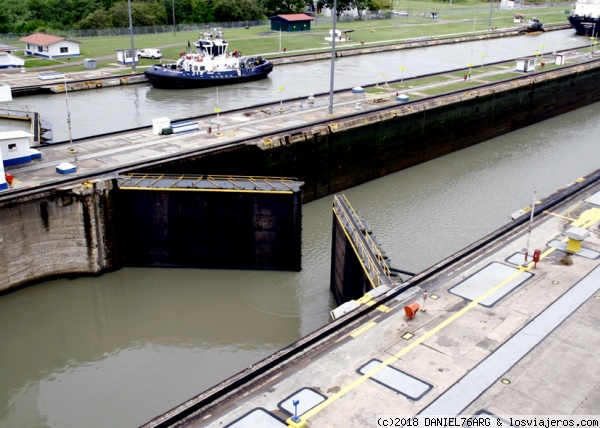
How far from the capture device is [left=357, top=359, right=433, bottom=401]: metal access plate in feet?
48.2

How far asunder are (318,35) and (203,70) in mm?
36623

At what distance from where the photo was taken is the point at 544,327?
17.4 meters

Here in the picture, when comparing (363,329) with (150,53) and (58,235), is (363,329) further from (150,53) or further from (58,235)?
(150,53)

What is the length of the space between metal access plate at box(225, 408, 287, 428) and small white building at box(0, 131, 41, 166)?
61.1ft

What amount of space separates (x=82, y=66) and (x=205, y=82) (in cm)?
1530

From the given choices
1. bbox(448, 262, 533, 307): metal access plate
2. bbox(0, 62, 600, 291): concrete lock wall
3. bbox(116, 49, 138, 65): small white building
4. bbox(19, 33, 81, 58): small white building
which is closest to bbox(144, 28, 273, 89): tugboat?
bbox(116, 49, 138, 65): small white building

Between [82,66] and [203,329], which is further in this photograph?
[82,66]

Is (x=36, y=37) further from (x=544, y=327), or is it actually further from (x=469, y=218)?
(x=544, y=327)

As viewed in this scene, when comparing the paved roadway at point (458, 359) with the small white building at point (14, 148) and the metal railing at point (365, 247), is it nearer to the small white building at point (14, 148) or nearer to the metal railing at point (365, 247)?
the metal railing at point (365, 247)

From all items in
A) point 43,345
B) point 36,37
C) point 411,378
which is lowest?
point 43,345

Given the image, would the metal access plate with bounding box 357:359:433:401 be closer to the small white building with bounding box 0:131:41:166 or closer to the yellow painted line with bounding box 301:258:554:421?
the yellow painted line with bounding box 301:258:554:421

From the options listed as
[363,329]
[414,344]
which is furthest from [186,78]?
[414,344]

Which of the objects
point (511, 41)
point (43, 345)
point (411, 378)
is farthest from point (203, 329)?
point (511, 41)

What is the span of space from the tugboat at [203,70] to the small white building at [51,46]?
51.3ft
